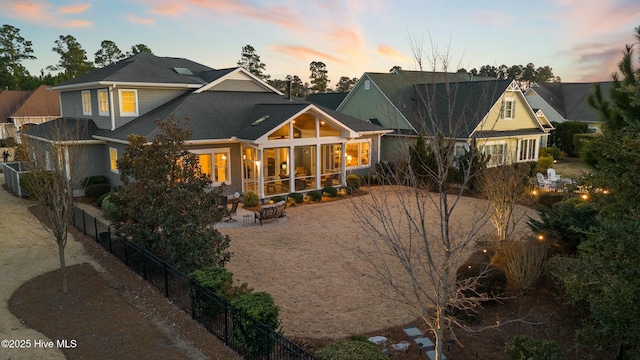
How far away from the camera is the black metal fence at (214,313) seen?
7453 millimetres

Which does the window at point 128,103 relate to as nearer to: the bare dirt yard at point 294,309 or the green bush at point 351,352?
the bare dirt yard at point 294,309

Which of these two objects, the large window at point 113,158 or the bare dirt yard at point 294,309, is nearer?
the bare dirt yard at point 294,309

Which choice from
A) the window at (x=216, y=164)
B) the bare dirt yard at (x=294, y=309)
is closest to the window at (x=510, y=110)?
the window at (x=216, y=164)

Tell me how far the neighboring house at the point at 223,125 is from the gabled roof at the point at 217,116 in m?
0.05

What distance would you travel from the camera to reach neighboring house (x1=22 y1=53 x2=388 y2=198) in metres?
21.7

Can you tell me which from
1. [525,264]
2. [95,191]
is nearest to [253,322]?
[525,264]

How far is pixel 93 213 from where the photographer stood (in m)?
19.5

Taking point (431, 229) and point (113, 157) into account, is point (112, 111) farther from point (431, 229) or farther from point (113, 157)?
point (431, 229)

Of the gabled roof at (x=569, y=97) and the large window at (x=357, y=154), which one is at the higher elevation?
the gabled roof at (x=569, y=97)

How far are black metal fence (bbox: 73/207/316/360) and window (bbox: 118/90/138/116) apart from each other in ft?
38.4

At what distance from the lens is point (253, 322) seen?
25.0ft

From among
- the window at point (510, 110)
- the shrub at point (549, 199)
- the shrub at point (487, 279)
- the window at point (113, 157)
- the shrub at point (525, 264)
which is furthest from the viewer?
the window at point (510, 110)

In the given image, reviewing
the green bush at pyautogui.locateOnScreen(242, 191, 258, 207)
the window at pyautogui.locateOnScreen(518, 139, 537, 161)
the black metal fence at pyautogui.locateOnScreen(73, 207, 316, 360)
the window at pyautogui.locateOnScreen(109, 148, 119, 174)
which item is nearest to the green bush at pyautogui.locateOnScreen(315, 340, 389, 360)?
the black metal fence at pyautogui.locateOnScreen(73, 207, 316, 360)

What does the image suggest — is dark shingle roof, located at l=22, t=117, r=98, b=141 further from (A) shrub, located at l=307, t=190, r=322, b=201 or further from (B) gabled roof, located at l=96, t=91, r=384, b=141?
(A) shrub, located at l=307, t=190, r=322, b=201
